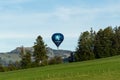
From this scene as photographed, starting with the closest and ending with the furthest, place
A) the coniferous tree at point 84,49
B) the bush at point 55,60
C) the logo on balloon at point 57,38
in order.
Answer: the logo on balloon at point 57,38, the coniferous tree at point 84,49, the bush at point 55,60

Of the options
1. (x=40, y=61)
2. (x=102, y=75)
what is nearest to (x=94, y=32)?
(x=40, y=61)

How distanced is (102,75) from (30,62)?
92.7 metres

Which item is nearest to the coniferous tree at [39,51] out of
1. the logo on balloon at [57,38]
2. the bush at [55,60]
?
the bush at [55,60]

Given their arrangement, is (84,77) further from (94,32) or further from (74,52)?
(94,32)

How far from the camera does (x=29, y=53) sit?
15838 cm

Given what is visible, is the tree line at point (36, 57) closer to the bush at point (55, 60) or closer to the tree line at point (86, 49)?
the tree line at point (86, 49)

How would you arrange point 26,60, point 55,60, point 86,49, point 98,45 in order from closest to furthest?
1. point 26,60
2. point 86,49
3. point 98,45
4. point 55,60

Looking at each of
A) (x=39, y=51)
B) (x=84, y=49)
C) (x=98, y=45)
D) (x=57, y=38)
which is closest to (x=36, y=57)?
(x=39, y=51)

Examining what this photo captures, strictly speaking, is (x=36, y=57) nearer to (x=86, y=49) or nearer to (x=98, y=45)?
(x=86, y=49)

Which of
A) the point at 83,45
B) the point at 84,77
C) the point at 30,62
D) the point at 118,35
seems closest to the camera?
the point at 84,77

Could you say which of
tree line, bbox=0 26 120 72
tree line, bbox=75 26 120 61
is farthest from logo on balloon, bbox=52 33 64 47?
tree line, bbox=75 26 120 61

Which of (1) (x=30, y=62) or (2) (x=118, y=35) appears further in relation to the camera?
(2) (x=118, y=35)

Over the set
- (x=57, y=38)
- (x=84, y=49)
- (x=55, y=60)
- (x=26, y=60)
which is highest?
(x=84, y=49)

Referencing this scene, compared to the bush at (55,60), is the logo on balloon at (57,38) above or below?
above
